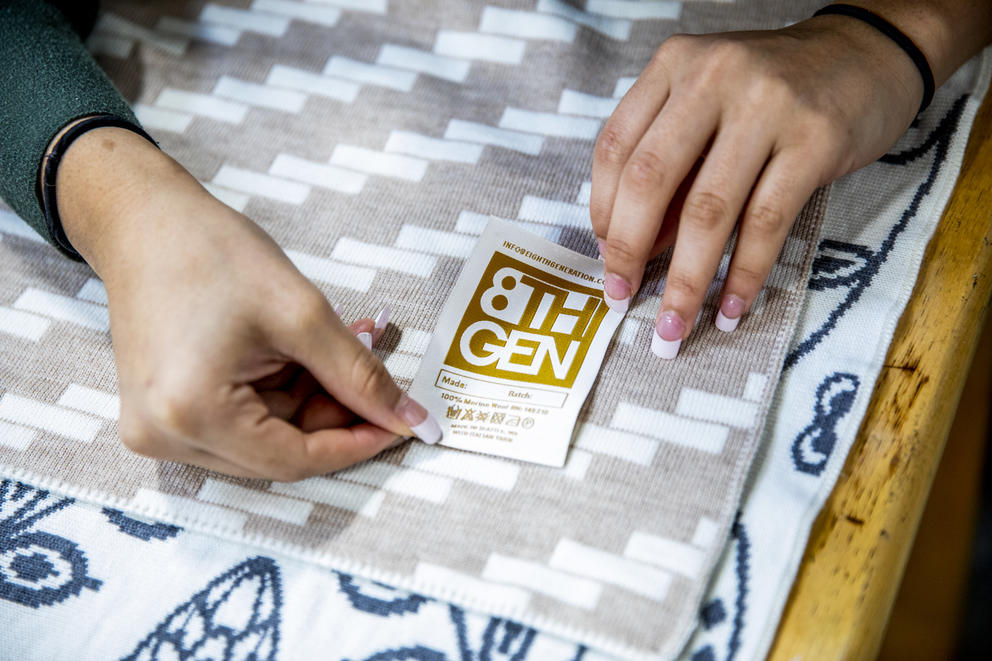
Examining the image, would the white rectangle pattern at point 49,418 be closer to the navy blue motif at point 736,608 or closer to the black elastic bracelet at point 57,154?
the black elastic bracelet at point 57,154

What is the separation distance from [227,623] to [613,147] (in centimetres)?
41

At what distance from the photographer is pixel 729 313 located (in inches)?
20.2

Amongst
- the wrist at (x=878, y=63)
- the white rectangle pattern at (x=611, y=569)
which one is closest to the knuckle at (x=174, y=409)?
the white rectangle pattern at (x=611, y=569)

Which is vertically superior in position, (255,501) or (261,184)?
(261,184)

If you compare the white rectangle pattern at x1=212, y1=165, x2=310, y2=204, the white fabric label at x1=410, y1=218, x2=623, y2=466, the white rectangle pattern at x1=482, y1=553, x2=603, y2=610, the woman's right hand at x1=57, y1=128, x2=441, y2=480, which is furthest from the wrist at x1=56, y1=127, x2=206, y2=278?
the white rectangle pattern at x1=482, y1=553, x2=603, y2=610

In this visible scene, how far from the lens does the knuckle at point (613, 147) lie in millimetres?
529

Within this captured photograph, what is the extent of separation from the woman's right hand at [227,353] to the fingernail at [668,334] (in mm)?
163

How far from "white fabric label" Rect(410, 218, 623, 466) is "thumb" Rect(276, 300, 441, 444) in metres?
0.04

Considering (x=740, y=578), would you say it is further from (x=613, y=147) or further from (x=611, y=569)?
(x=613, y=147)

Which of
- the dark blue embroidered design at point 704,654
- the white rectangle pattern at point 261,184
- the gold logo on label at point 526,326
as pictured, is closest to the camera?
the dark blue embroidered design at point 704,654

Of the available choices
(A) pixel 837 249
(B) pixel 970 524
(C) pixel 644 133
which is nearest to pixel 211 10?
(C) pixel 644 133

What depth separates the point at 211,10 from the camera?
0.79 metres

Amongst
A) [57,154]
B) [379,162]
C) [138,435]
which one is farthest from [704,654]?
[57,154]

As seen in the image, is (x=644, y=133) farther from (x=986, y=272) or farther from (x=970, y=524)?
(x=970, y=524)
